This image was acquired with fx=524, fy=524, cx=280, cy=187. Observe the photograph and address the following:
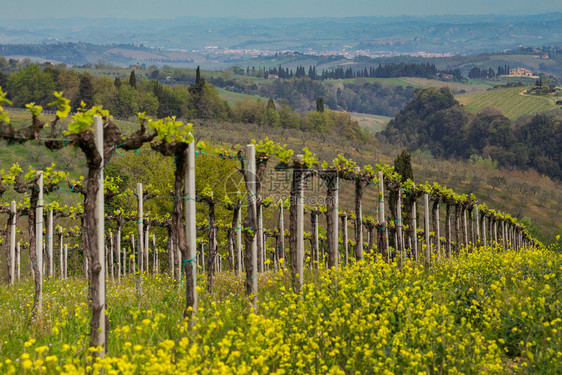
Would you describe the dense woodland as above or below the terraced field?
below

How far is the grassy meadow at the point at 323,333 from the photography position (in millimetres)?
5625

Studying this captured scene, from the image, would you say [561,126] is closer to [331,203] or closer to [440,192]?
[440,192]

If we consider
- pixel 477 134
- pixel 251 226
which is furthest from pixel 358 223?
pixel 477 134

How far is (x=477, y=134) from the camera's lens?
123m

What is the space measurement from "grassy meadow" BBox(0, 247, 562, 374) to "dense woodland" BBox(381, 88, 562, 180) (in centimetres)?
10997

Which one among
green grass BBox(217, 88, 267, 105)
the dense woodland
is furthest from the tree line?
green grass BBox(217, 88, 267, 105)

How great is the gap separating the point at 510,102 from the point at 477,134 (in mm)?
51632

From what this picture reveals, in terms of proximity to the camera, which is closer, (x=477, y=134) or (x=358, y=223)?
(x=358, y=223)

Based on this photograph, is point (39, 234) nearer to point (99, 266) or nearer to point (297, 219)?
point (99, 266)

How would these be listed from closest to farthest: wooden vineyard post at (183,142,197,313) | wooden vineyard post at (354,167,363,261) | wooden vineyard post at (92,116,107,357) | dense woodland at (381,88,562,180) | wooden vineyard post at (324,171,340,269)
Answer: wooden vineyard post at (92,116,107,357), wooden vineyard post at (183,142,197,313), wooden vineyard post at (324,171,340,269), wooden vineyard post at (354,167,363,261), dense woodland at (381,88,562,180)

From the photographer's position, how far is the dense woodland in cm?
11012

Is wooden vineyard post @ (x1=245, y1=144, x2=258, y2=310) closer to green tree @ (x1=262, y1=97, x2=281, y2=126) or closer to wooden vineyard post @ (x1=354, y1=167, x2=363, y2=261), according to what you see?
wooden vineyard post @ (x1=354, y1=167, x2=363, y2=261)

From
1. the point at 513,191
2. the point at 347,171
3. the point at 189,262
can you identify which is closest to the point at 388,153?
the point at 513,191

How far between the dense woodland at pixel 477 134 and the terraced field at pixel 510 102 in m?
15.6
